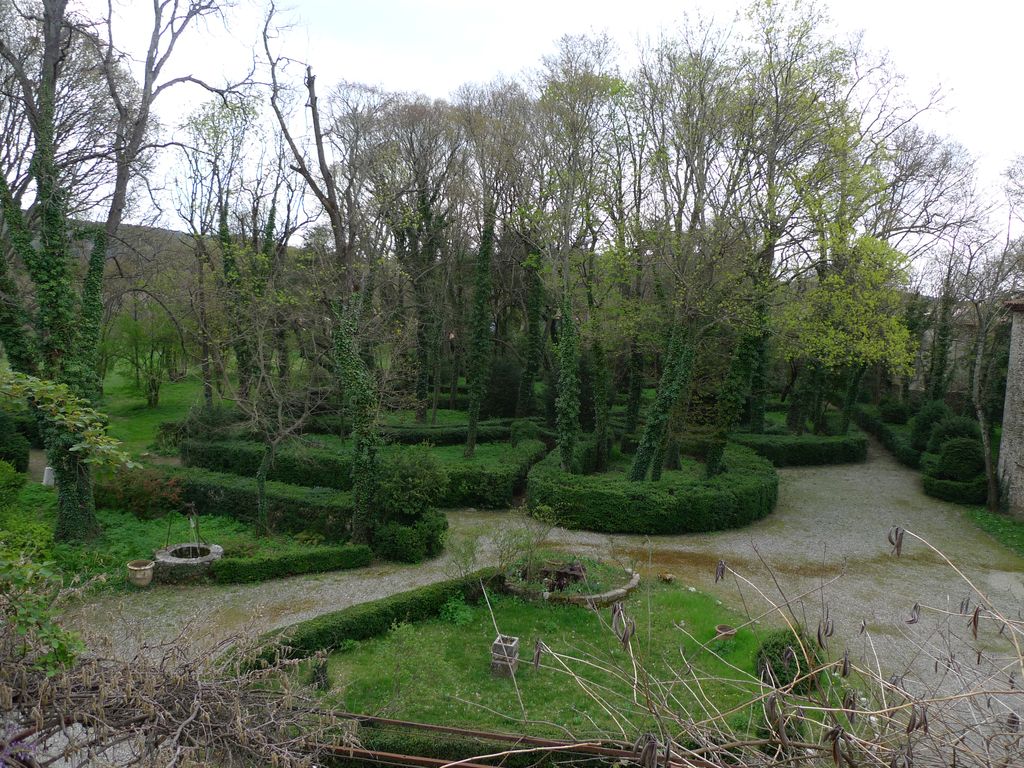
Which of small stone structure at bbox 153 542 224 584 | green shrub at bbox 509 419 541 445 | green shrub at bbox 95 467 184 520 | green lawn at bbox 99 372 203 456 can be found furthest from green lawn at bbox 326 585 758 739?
green lawn at bbox 99 372 203 456

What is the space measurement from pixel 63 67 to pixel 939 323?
103 ft

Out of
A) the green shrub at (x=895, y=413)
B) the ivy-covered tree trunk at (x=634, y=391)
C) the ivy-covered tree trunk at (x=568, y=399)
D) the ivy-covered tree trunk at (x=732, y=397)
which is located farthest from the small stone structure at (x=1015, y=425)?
the green shrub at (x=895, y=413)

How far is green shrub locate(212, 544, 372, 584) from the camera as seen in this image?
39.5 ft

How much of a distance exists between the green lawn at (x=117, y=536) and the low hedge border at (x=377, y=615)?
3503mm

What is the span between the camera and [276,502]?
15203 mm

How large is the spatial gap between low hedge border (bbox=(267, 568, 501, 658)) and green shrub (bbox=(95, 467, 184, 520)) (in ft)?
24.7

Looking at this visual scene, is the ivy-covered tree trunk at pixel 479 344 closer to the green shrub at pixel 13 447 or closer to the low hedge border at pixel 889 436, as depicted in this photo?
the green shrub at pixel 13 447

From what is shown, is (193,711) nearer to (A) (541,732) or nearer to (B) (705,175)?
(A) (541,732)

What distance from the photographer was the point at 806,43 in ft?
52.9

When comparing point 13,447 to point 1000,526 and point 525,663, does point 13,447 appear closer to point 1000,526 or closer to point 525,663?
point 525,663

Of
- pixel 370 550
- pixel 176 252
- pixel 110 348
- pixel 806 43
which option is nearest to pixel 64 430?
pixel 370 550

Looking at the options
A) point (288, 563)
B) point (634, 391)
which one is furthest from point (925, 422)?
point (288, 563)

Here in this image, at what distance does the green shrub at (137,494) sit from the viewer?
15.3 metres

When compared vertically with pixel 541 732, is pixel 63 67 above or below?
above
